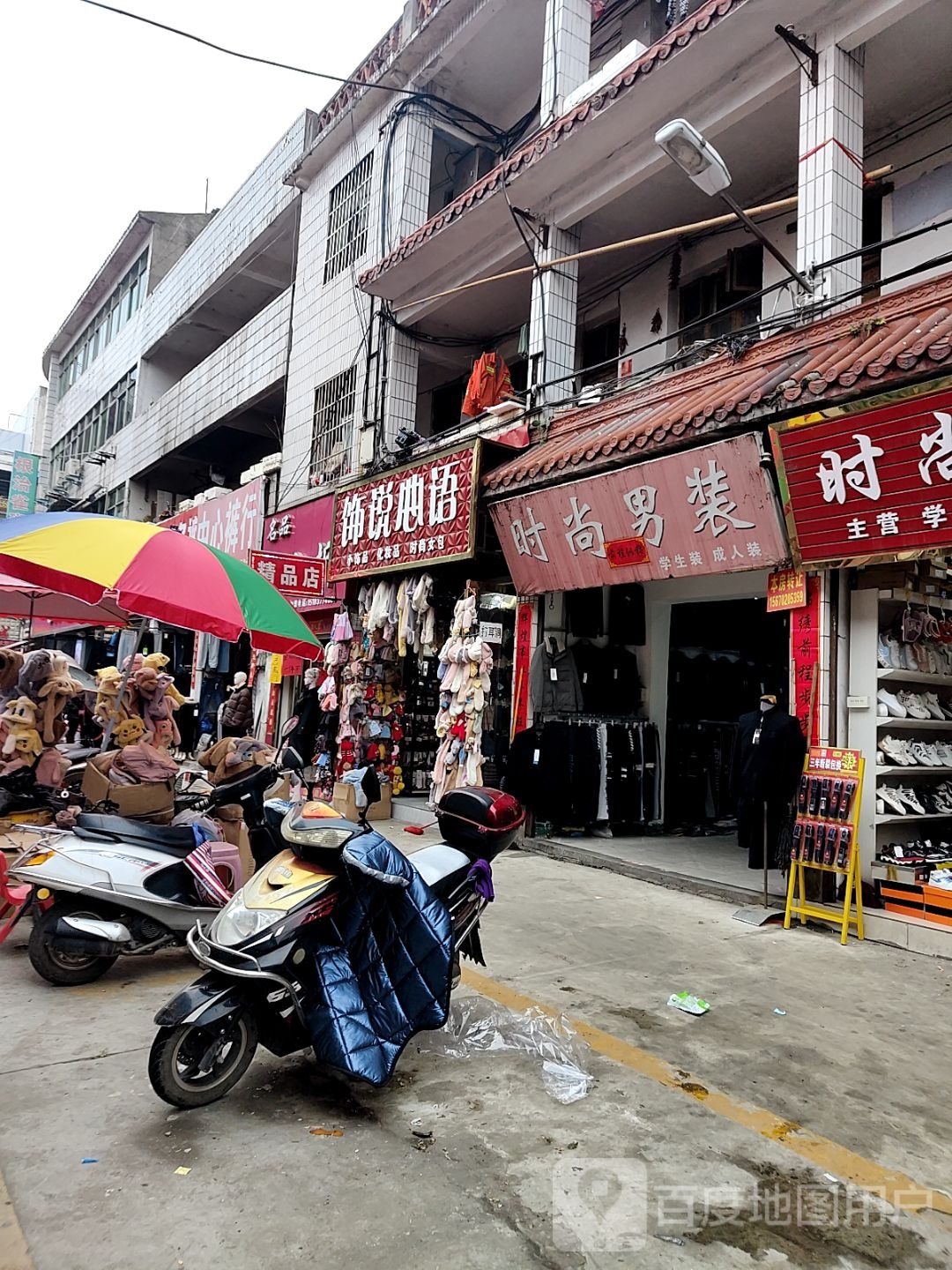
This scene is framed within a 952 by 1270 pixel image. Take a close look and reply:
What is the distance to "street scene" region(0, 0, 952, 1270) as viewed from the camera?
2.76 meters

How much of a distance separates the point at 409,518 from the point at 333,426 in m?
4.48

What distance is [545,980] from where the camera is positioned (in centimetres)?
467

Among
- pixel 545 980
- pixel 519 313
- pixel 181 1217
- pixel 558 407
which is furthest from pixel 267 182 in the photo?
pixel 181 1217

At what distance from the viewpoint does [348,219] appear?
13797 mm

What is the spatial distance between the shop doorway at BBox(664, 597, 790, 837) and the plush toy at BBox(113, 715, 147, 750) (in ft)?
19.9

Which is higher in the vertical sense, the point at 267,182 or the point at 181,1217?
the point at 267,182

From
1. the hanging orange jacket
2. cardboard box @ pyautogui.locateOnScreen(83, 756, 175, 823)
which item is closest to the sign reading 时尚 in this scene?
the hanging orange jacket

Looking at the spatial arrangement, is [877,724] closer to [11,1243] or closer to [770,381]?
[770,381]

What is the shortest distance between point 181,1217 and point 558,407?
8.27 m

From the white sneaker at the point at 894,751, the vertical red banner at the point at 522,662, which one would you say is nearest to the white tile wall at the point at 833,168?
the white sneaker at the point at 894,751

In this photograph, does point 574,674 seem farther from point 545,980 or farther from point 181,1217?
point 181,1217

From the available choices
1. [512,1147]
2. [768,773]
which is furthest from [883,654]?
[512,1147]

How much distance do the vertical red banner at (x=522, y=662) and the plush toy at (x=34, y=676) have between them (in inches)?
191

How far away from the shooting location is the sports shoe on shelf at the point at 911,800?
6203 mm
